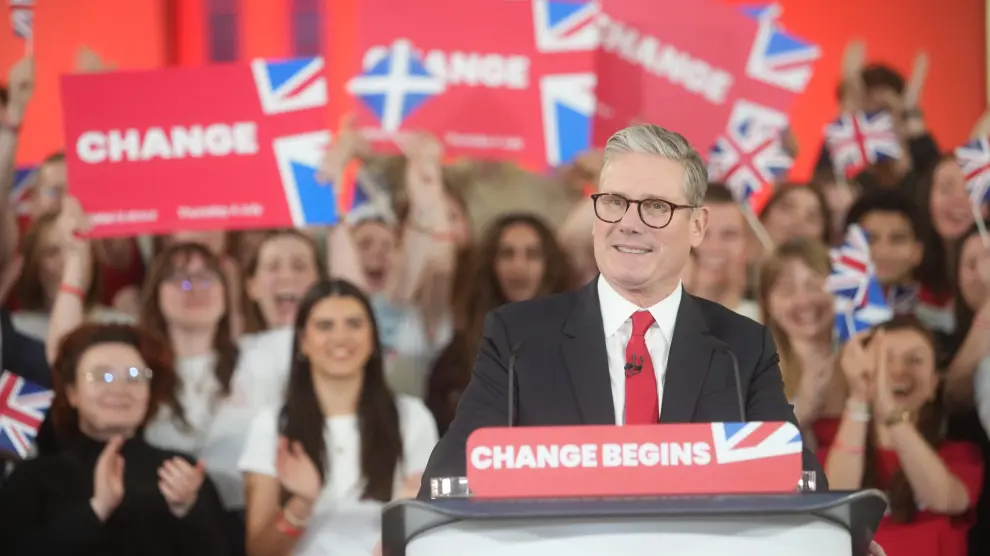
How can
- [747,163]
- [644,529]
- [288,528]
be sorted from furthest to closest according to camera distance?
[747,163] < [288,528] < [644,529]

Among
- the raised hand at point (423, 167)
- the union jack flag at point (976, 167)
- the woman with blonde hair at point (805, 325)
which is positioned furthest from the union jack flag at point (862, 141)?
the raised hand at point (423, 167)

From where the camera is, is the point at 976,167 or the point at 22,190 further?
the point at 22,190

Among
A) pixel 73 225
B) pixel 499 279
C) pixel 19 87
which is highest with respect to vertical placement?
pixel 19 87

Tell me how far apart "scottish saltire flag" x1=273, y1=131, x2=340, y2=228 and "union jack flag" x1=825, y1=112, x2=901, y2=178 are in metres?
1.88

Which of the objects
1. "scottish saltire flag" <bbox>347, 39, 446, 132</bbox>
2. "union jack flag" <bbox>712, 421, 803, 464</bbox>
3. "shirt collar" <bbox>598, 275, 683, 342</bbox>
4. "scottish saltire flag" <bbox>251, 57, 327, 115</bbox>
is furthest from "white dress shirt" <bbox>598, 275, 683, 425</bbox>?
"scottish saltire flag" <bbox>347, 39, 446, 132</bbox>

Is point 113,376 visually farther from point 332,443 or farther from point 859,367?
point 859,367

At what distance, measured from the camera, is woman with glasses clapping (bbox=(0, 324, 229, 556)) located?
3.91 metres

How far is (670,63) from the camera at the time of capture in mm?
4844

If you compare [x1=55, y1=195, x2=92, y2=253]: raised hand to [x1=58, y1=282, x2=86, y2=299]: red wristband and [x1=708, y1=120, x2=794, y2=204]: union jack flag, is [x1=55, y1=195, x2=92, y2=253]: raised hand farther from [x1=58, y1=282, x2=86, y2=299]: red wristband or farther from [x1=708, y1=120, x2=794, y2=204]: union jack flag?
[x1=708, y1=120, x2=794, y2=204]: union jack flag

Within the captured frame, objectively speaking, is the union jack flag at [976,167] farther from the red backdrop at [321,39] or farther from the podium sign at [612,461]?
the podium sign at [612,461]

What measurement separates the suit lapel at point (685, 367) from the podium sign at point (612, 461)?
38 cm

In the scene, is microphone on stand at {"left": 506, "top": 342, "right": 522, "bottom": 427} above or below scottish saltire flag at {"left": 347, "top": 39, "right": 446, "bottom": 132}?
below

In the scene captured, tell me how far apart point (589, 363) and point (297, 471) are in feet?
7.77

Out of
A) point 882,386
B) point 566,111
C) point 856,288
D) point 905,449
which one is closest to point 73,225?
point 566,111
